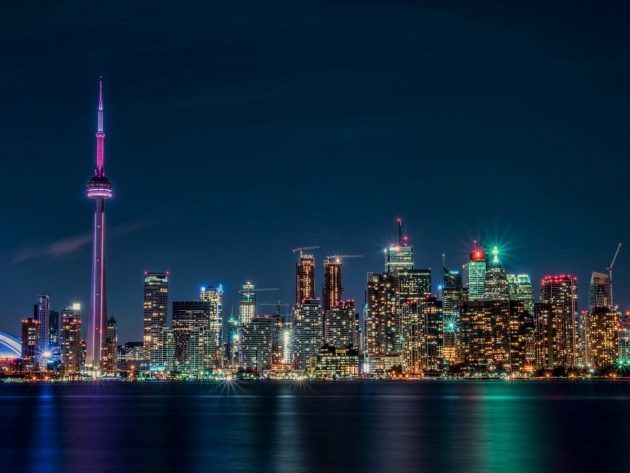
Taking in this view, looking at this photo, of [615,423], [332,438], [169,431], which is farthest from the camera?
[615,423]

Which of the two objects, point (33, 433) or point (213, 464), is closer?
point (213, 464)

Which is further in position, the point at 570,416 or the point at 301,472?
the point at 570,416

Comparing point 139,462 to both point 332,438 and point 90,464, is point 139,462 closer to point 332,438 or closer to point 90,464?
point 90,464

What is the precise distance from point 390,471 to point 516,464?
1032 cm

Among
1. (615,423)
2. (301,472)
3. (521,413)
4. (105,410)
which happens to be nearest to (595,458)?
(301,472)

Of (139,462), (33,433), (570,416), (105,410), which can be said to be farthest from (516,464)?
(105,410)

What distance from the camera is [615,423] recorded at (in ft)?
394

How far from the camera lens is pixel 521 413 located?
140875 millimetres

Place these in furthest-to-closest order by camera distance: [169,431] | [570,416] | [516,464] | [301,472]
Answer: [570,416] < [169,431] < [516,464] < [301,472]

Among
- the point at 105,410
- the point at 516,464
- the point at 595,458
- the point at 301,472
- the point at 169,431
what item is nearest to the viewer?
the point at 301,472

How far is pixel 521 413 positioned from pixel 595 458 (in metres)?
63.9

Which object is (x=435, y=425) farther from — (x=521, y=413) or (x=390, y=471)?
(x=390, y=471)

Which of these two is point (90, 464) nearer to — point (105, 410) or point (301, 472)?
point (301, 472)

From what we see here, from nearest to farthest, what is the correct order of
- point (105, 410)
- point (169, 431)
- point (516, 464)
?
point (516, 464)
point (169, 431)
point (105, 410)
